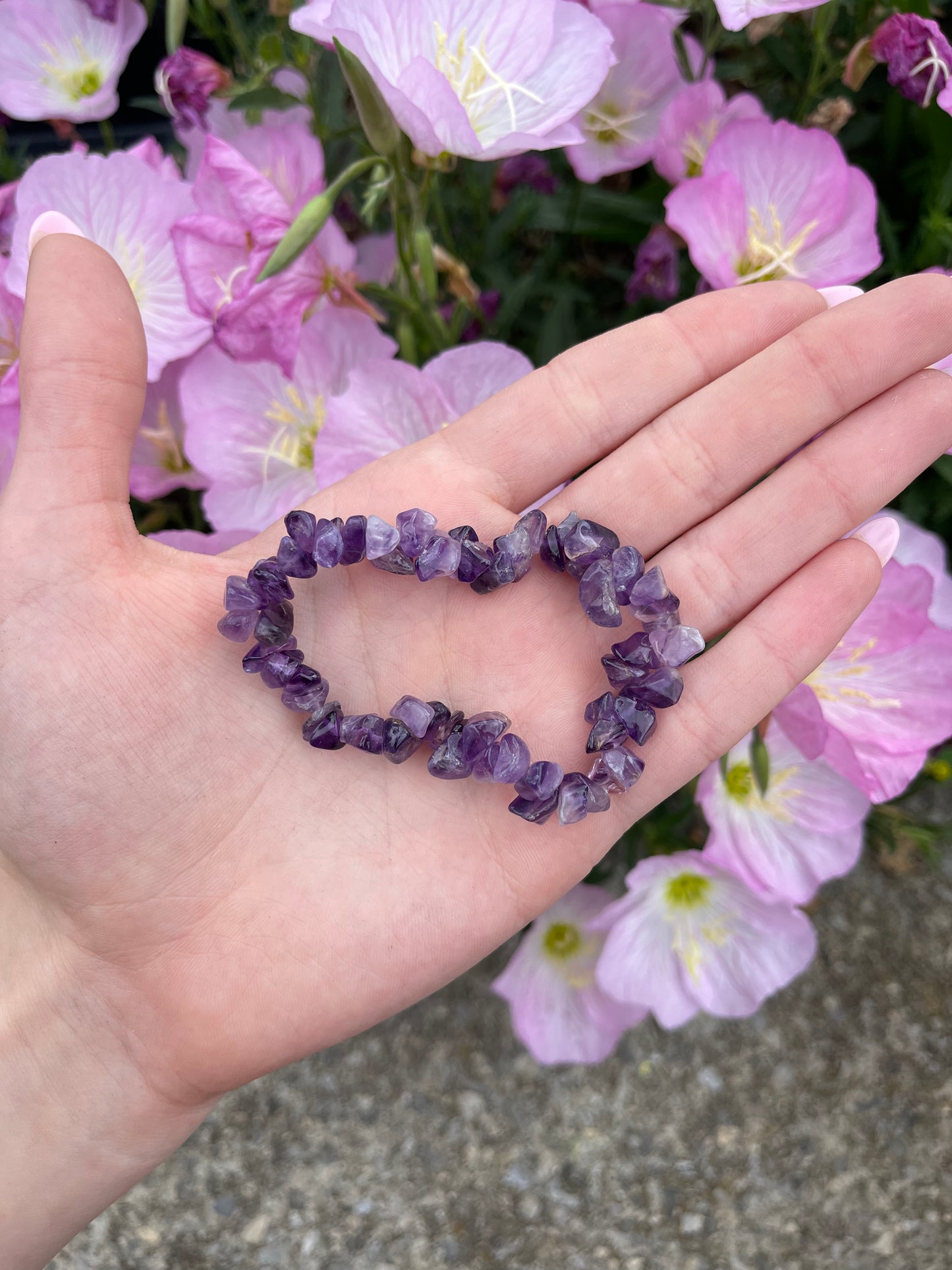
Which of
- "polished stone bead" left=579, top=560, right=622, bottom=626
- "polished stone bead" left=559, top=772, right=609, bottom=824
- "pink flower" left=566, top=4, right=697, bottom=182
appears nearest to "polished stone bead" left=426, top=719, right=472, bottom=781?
"polished stone bead" left=559, top=772, right=609, bottom=824

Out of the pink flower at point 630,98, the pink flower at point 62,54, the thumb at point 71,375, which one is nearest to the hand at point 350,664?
the thumb at point 71,375

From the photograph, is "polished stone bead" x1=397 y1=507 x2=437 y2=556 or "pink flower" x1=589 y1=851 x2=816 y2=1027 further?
"pink flower" x1=589 y1=851 x2=816 y2=1027

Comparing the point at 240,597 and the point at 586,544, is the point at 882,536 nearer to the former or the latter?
the point at 586,544

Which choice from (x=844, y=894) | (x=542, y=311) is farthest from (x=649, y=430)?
(x=844, y=894)

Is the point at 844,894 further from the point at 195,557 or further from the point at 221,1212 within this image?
the point at 195,557

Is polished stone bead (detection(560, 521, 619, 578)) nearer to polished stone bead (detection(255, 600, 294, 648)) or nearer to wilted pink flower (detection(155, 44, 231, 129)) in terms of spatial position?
polished stone bead (detection(255, 600, 294, 648))
